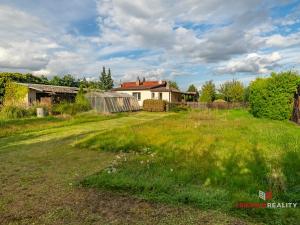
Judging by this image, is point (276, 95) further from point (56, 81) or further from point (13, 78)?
point (56, 81)

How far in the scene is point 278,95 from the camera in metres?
17.2

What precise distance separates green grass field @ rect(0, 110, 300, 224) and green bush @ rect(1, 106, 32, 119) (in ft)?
34.3

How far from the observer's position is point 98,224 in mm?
3689

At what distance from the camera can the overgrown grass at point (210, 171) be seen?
4.46 m

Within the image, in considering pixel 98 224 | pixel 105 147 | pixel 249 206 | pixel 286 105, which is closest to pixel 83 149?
pixel 105 147

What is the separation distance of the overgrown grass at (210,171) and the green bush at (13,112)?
12.4 m

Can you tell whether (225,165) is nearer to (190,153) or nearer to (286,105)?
(190,153)

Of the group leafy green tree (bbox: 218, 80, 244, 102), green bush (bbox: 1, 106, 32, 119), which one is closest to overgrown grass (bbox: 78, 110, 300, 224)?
green bush (bbox: 1, 106, 32, 119)

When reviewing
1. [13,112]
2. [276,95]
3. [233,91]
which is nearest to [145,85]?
[233,91]

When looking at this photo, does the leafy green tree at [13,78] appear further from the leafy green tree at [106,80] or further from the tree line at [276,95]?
the leafy green tree at [106,80]

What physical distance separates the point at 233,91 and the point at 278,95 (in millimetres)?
30756

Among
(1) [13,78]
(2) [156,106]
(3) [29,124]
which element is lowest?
(3) [29,124]

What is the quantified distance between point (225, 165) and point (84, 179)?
3468 millimetres

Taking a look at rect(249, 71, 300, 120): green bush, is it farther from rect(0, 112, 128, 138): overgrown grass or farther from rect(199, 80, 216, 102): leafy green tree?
rect(199, 80, 216, 102): leafy green tree
